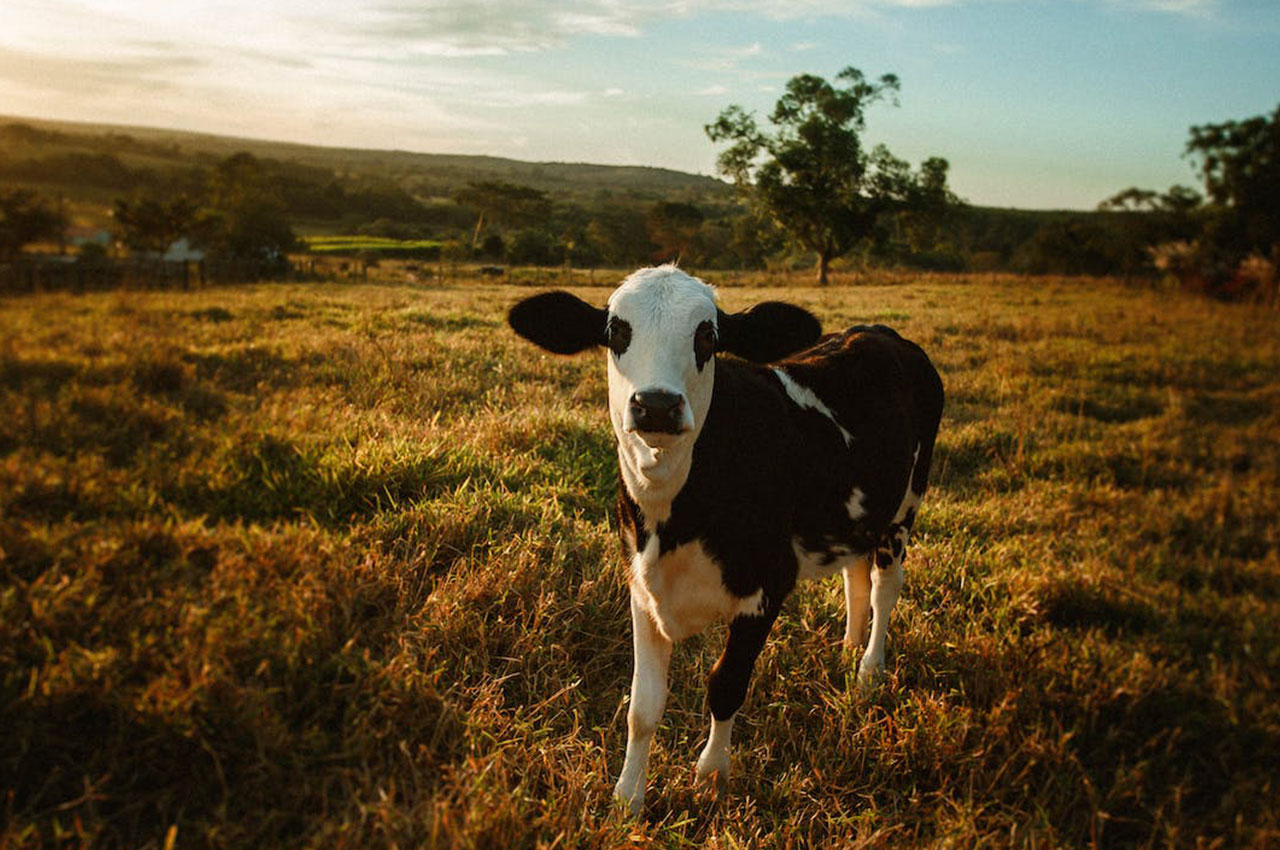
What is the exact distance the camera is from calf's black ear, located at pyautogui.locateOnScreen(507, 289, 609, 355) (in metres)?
2.75

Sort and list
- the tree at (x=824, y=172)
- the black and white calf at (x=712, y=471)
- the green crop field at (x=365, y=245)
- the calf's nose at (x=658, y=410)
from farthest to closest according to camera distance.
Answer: the tree at (x=824, y=172) → the green crop field at (x=365, y=245) → the black and white calf at (x=712, y=471) → the calf's nose at (x=658, y=410)

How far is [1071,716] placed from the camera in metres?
2.91

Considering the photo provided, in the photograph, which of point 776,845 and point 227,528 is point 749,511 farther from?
point 227,528

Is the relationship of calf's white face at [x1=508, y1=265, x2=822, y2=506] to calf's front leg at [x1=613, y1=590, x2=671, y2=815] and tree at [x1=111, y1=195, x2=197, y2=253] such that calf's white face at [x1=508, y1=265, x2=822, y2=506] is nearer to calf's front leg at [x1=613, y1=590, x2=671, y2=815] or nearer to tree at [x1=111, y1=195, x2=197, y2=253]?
calf's front leg at [x1=613, y1=590, x2=671, y2=815]

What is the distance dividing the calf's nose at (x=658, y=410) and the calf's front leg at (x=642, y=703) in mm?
934

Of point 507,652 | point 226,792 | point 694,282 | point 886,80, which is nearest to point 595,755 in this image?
point 507,652

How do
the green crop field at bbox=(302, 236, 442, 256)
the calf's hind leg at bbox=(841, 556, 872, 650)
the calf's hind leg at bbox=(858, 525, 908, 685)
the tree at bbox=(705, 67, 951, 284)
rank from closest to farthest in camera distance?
1. the calf's hind leg at bbox=(858, 525, 908, 685)
2. the calf's hind leg at bbox=(841, 556, 872, 650)
3. the green crop field at bbox=(302, 236, 442, 256)
4. the tree at bbox=(705, 67, 951, 284)

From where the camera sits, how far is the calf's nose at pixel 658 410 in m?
2.13

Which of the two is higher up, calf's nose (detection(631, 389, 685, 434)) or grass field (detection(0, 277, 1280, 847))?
calf's nose (detection(631, 389, 685, 434))

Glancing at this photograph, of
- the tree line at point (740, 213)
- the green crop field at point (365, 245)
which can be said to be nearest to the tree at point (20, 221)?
the tree line at point (740, 213)

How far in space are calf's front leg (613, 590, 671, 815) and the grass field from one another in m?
0.13

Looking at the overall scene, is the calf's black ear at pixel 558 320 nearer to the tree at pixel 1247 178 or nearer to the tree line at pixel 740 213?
the tree line at pixel 740 213

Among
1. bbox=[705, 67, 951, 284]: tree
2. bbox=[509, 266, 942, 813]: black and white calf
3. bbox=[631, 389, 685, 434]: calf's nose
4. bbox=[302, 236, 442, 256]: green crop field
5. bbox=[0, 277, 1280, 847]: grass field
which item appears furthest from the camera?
bbox=[705, 67, 951, 284]: tree

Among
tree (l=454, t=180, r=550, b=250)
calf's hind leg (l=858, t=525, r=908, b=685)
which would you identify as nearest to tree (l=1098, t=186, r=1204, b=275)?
calf's hind leg (l=858, t=525, r=908, b=685)
